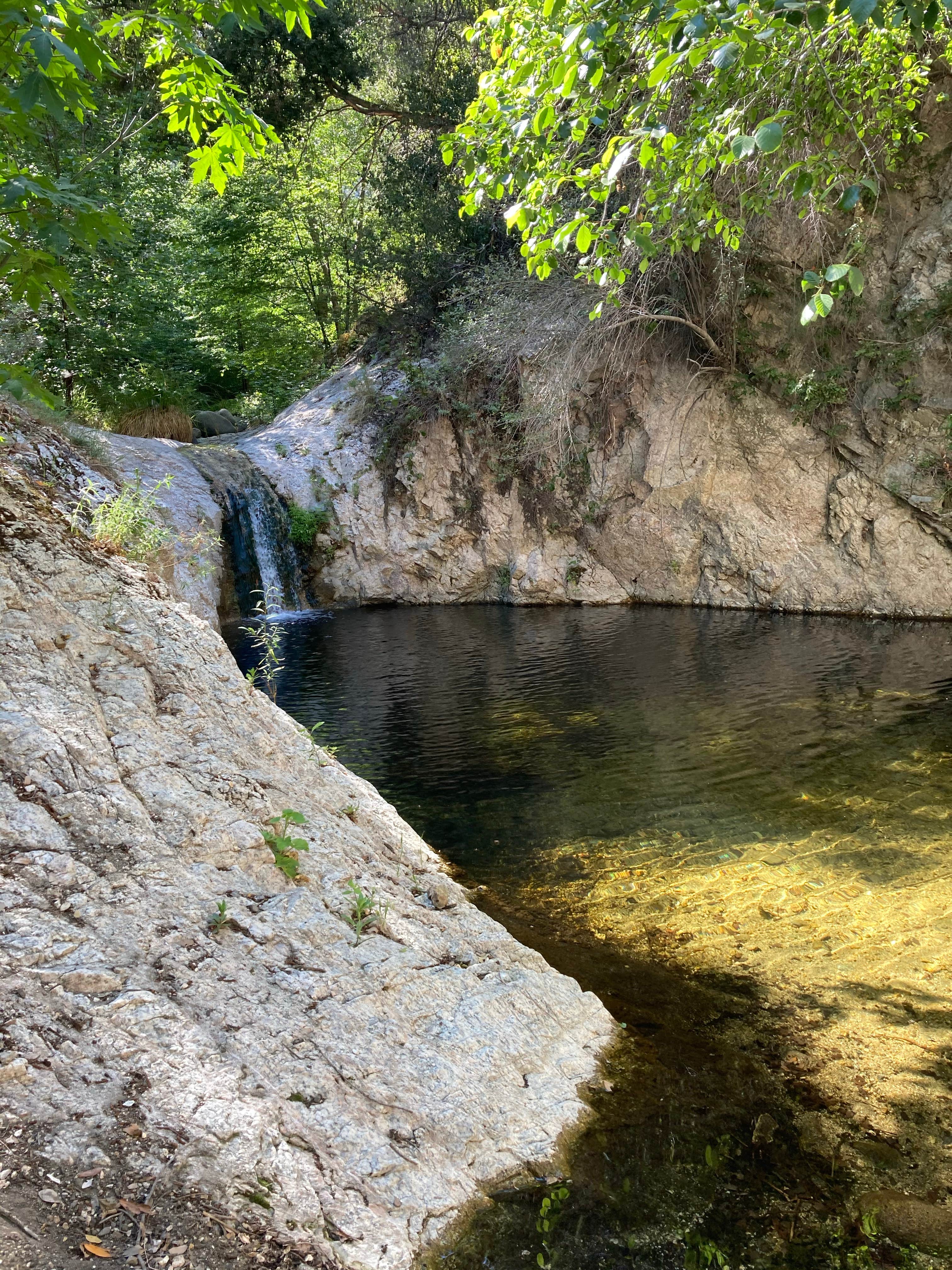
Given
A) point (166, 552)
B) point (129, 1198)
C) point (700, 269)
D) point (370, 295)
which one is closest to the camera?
point (129, 1198)

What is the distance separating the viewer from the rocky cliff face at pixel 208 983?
7.64 ft

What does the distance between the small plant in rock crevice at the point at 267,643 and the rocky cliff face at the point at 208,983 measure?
95 centimetres

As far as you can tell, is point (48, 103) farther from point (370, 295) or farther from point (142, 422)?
point (370, 295)

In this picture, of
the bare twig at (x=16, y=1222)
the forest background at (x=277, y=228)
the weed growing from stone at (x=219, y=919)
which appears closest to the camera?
the bare twig at (x=16, y=1222)

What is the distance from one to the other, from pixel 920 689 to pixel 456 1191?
325 inches

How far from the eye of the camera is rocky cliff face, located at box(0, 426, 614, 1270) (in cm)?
233

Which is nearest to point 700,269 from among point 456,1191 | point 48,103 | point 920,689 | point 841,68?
point 920,689

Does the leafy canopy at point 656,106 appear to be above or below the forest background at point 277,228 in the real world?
below

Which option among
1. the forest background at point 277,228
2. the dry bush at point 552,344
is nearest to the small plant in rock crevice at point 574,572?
the dry bush at point 552,344

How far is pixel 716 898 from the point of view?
16.5 ft

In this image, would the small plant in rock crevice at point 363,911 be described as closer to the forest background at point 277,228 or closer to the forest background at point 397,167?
the forest background at point 397,167

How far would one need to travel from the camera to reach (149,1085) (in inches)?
98.0

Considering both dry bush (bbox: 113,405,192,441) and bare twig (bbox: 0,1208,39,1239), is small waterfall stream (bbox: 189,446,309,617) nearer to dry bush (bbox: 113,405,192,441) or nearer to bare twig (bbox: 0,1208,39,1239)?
dry bush (bbox: 113,405,192,441)

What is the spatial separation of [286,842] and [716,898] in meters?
2.62
